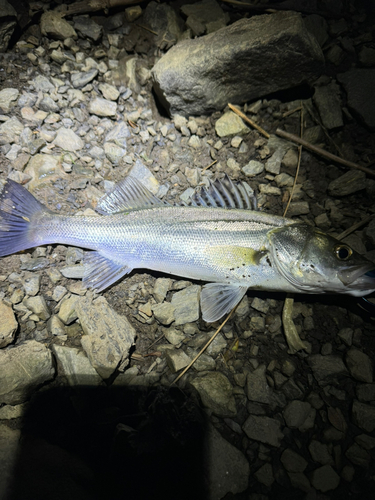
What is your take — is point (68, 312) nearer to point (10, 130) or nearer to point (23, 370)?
point (23, 370)

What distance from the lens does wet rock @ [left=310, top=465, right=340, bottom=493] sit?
2303 millimetres

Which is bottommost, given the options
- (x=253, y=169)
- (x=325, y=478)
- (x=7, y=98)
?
(x=325, y=478)

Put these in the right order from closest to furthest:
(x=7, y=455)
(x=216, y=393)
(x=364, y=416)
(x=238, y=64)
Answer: (x=7, y=455) → (x=364, y=416) → (x=216, y=393) → (x=238, y=64)

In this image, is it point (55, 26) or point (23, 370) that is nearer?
point (23, 370)

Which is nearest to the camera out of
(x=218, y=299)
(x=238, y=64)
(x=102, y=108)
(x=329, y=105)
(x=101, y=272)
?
(x=218, y=299)

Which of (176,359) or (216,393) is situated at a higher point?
(176,359)

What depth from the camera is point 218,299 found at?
2699 mm

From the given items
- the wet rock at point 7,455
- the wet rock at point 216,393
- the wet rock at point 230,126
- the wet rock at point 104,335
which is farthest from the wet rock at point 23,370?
the wet rock at point 230,126

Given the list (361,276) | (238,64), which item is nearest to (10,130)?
(238,64)

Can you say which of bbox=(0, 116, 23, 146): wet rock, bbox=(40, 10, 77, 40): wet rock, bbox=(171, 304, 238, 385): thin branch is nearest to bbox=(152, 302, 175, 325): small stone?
bbox=(171, 304, 238, 385): thin branch

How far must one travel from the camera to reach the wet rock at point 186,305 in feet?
9.19

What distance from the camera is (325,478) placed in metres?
2.32

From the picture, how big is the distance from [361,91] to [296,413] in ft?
Result: 10.3

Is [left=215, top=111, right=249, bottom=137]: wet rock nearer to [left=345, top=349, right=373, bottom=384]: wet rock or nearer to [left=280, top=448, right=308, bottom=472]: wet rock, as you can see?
[left=345, top=349, right=373, bottom=384]: wet rock
